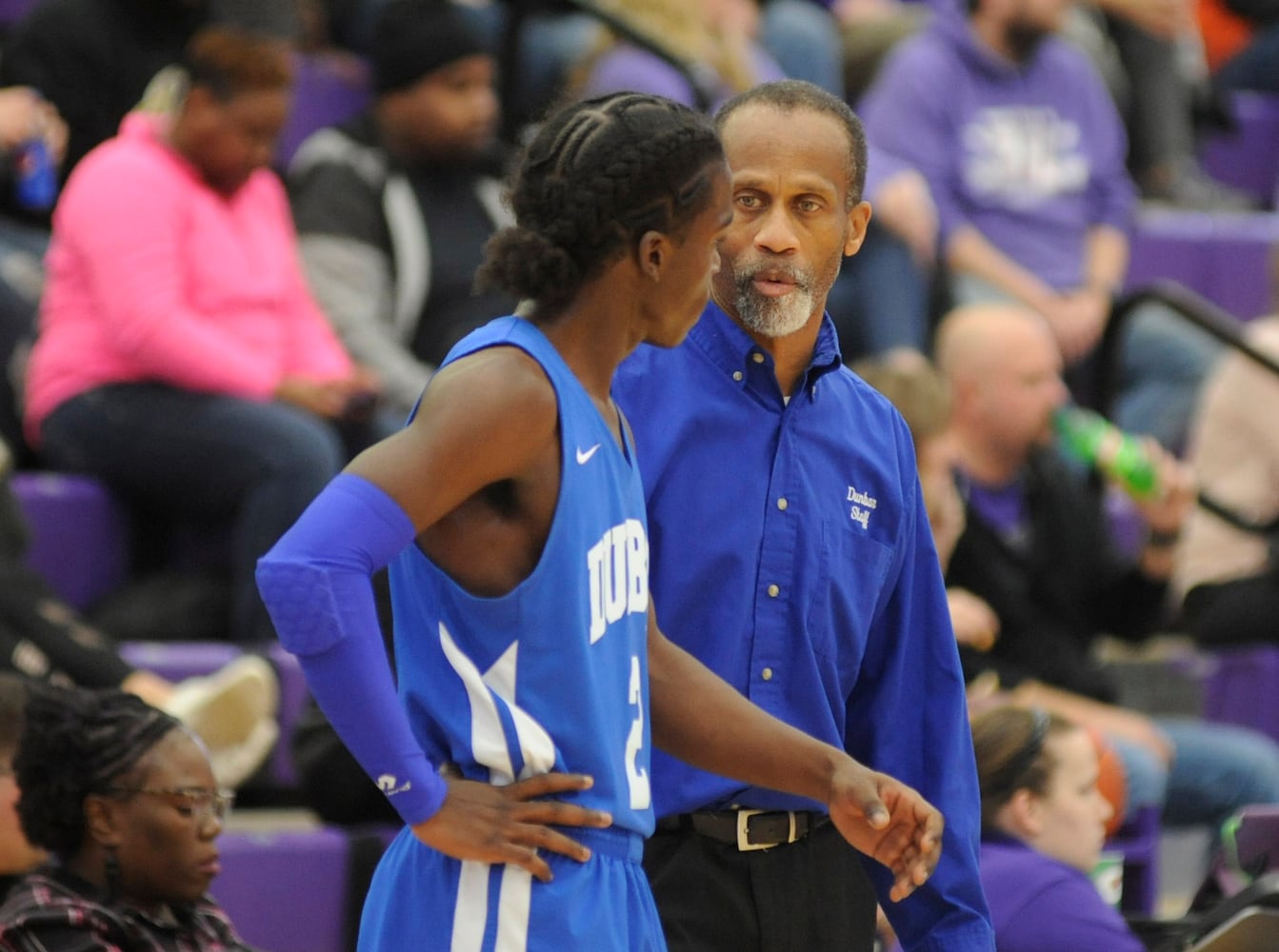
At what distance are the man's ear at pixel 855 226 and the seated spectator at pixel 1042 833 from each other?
106 centimetres

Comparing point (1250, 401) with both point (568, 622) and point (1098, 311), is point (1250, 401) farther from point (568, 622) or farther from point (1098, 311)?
point (568, 622)

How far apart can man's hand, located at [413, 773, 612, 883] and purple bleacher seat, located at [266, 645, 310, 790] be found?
2.65 m

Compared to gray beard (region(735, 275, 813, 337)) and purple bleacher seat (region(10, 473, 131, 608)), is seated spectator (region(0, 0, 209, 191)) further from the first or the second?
gray beard (region(735, 275, 813, 337))

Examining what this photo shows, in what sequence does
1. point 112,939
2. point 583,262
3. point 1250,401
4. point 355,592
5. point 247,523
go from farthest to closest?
point 1250,401 → point 247,523 → point 112,939 → point 583,262 → point 355,592

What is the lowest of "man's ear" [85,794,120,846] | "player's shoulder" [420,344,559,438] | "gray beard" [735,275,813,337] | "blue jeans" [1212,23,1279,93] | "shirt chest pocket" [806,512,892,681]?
"blue jeans" [1212,23,1279,93]

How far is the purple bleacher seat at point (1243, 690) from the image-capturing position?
5883mm

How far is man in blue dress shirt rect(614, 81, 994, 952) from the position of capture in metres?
2.75

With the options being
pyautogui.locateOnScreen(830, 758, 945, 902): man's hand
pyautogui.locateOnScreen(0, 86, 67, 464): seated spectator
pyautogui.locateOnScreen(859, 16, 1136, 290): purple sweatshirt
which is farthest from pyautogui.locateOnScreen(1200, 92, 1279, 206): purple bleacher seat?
pyautogui.locateOnScreen(830, 758, 945, 902): man's hand

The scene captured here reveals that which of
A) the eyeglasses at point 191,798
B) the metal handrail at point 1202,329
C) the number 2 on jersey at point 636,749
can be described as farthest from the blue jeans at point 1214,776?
the number 2 on jersey at point 636,749

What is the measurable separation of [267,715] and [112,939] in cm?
133

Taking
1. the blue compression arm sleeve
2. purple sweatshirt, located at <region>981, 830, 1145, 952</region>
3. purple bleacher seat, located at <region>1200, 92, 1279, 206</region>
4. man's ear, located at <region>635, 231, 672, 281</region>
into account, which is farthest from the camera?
purple bleacher seat, located at <region>1200, 92, 1279, 206</region>

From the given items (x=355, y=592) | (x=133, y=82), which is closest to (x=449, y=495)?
(x=355, y=592)

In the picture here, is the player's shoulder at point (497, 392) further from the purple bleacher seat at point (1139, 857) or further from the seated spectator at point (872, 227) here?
the seated spectator at point (872, 227)

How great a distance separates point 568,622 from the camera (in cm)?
225
